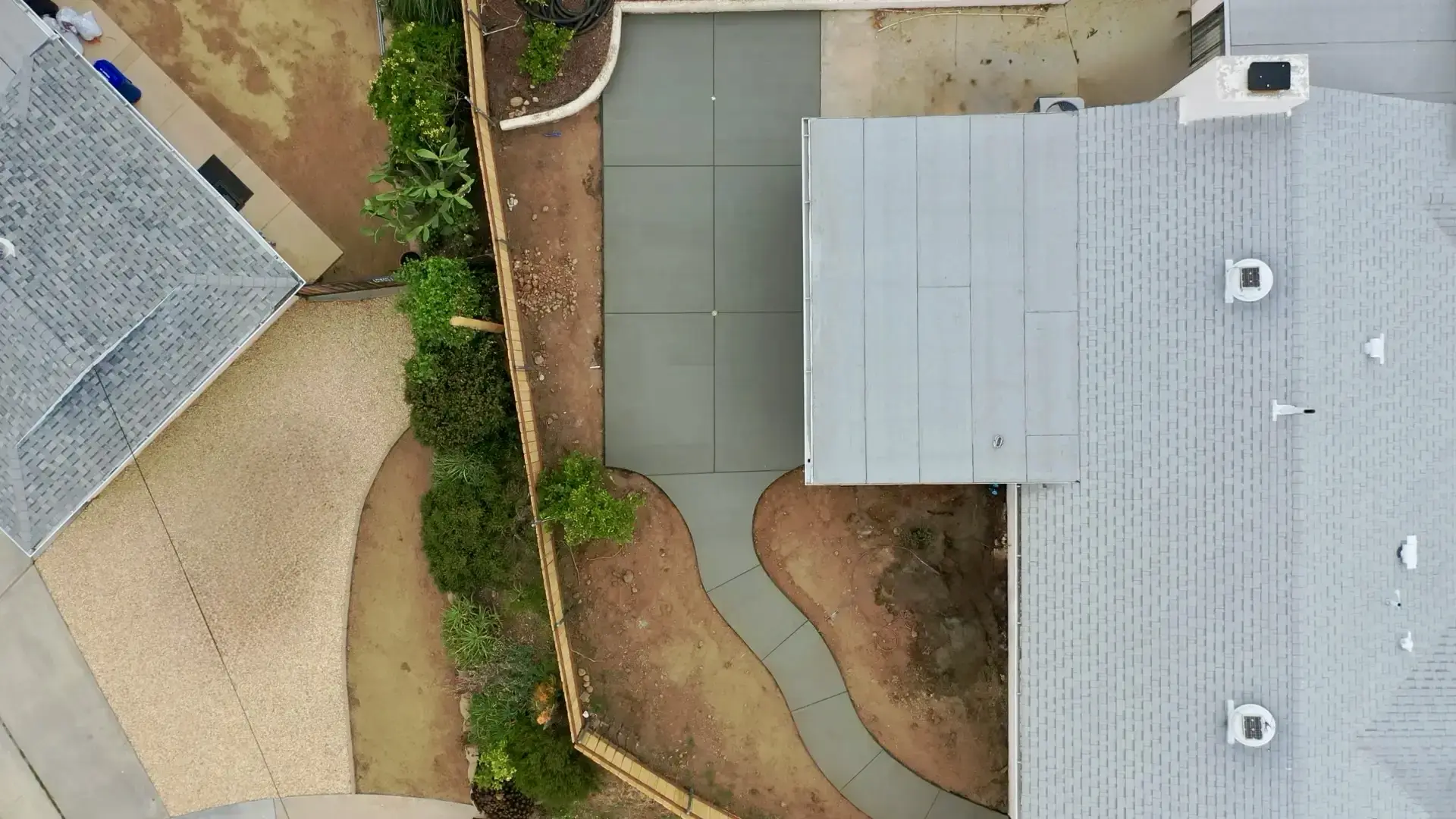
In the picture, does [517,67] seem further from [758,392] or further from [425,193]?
[758,392]

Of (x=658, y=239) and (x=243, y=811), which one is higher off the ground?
(x=658, y=239)

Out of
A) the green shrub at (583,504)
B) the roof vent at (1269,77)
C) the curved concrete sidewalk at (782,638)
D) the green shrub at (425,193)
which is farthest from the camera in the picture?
the curved concrete sidewalk at (782,638)

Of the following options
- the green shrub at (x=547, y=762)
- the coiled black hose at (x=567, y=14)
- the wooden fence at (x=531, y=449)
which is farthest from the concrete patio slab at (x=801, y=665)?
the coiled black hose at (x=567, y=14)

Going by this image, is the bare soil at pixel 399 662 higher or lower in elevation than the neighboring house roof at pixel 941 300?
lower

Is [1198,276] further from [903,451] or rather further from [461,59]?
[461,59]

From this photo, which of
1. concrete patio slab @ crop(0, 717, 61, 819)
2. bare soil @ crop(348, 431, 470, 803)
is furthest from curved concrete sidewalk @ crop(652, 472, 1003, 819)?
concrete patio slab @ crop(0, 717, 61, 819)

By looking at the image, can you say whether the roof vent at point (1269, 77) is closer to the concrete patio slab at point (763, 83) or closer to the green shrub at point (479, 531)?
the concrete patio slab at point (763, 83)

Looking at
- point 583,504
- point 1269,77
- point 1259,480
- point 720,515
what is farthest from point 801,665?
point 1269,77

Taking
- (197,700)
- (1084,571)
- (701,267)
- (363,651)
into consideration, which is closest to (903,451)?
(1084,571)
